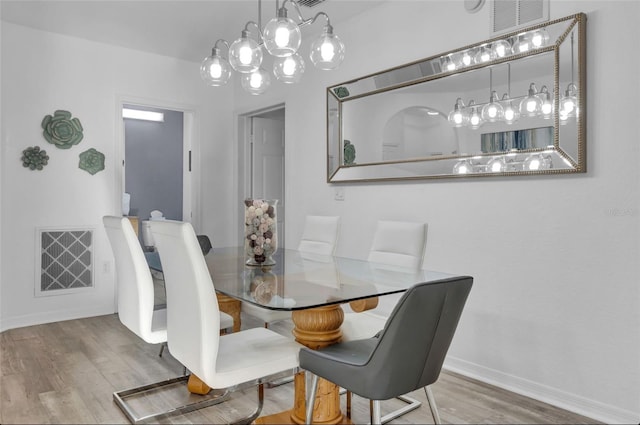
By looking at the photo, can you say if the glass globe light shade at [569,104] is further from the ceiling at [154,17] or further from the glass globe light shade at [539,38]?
the ceiling at [154,17]

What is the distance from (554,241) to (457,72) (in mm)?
1184

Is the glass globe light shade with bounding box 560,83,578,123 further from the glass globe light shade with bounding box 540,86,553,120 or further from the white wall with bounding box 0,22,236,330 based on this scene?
the white wall with bounding box 0,22,236,330

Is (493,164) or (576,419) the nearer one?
(576,419)

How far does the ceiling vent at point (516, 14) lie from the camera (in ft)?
8.25

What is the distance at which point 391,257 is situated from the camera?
2742mm

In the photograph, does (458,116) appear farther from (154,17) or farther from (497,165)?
(154,17)

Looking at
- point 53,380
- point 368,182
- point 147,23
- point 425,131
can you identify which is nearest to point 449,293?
point 425,131

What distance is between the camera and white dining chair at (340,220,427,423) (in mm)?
2268

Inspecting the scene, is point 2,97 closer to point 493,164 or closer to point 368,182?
point 368,182

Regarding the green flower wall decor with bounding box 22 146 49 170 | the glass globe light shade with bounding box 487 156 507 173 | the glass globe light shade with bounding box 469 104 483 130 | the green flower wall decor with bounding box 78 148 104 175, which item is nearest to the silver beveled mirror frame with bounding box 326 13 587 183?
the glass globe light shade with bounding box 487 156 507 173

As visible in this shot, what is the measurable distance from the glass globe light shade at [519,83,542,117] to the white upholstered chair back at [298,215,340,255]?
136 centimetres

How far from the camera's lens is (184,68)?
488 cm

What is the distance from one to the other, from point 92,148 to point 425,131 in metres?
3.09

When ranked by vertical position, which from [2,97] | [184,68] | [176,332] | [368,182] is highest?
[184,68]
